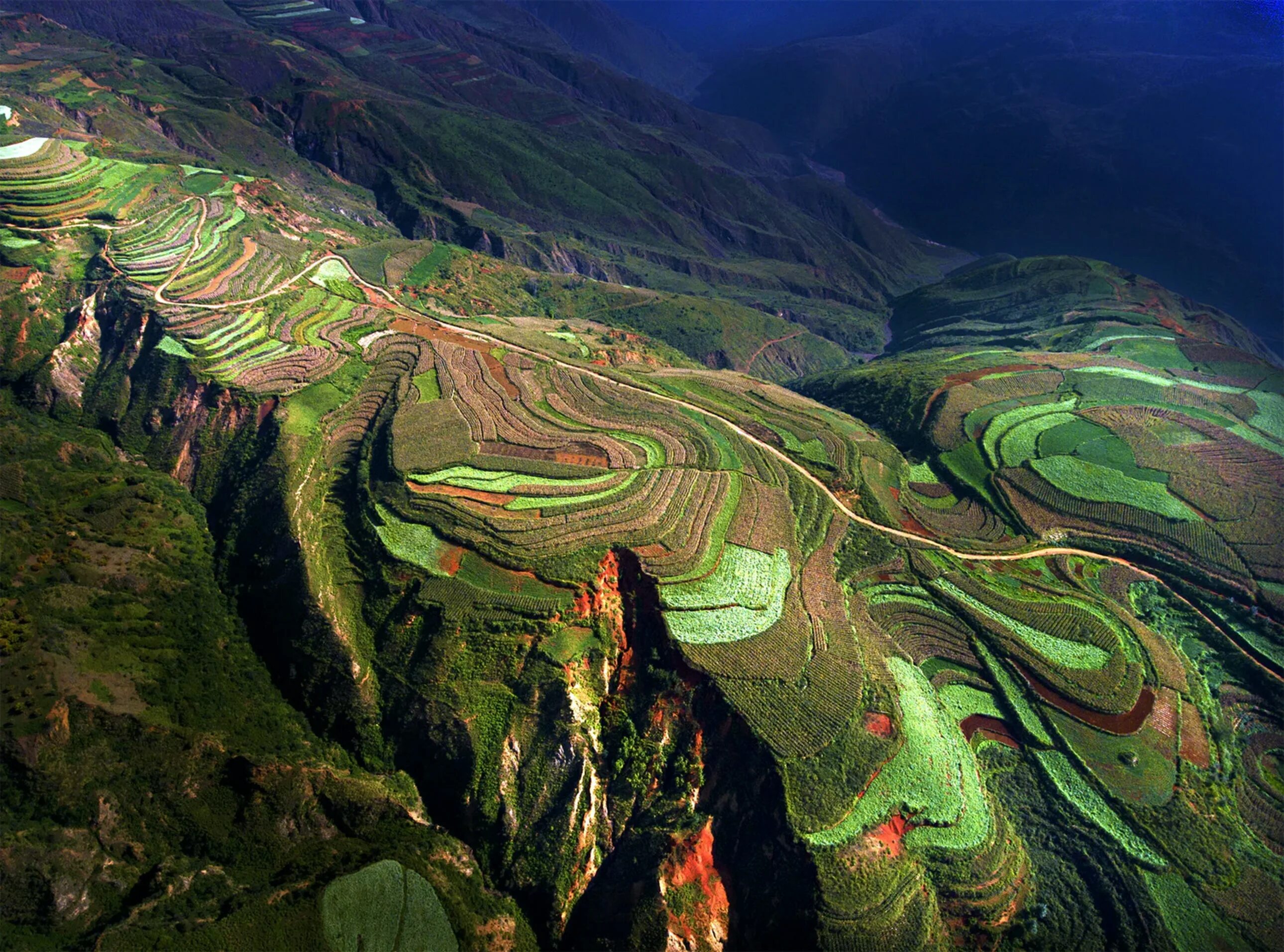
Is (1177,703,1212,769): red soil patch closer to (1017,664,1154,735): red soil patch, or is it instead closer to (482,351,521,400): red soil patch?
(1017,664,1154,735): red soil patch

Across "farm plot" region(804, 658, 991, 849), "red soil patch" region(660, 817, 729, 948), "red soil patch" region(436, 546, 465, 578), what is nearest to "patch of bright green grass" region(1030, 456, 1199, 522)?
"farm plot" region(804, 658, 991, 849)

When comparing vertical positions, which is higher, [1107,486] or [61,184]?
[1107,486]

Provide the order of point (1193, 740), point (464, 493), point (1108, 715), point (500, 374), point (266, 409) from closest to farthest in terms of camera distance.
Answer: point (1193, 740)
point (1108, 715)
point (464, 493)
point (266, 409)
point (500, 374)

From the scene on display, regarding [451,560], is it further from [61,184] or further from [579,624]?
[61,184]

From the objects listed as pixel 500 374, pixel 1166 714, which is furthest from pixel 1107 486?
pixel 500 374

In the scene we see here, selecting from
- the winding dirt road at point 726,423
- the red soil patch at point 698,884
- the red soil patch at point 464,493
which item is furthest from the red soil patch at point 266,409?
the red soil patch at point 698,884

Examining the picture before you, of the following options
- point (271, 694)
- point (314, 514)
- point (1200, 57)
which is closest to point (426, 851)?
point (271, 694)

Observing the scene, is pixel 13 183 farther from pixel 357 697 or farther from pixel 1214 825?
pixel 1214 825
